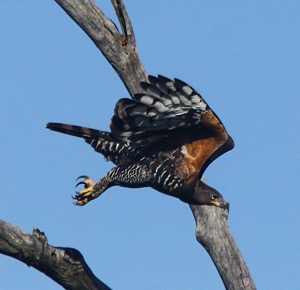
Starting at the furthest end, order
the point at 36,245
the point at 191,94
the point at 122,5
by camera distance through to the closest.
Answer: the point at 122,5, the point at 191,94, the point at 36,245

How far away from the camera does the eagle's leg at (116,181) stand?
7816 mm

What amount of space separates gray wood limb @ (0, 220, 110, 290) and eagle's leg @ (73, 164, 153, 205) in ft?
4.73

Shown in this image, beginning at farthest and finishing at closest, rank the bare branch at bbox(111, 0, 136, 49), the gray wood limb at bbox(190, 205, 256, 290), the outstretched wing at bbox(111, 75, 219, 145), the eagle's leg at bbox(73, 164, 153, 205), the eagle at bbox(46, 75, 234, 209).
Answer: the eagle's leg at bbox(73, 164, 153, 205), the bare branch at bbox(111, 0, 136, 49), the gray wood limb at bbox(190, 205, 256, 290), the eagle at bbox(46, 75, 234, 209), the outstretched wing at bbox(111, 75, 219, 145)

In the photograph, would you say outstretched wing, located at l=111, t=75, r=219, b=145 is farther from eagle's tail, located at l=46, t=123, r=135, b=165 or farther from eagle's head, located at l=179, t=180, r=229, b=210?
eagle's head, located at l=179, t=180, r=229, b=210

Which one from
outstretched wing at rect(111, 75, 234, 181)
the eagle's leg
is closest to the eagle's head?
outstretched wing at rect(111, 75, 234, 181)

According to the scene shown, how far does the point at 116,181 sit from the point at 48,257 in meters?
1.62

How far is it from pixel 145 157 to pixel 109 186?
1.33 ft

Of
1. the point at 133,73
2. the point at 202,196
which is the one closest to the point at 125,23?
the point at 133,73

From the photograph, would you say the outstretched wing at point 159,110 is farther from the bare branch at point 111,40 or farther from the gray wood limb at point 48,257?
the gray wood limb at point 48,257

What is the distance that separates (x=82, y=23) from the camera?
7910 millimetres

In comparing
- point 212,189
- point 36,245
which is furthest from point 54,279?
point 212,189

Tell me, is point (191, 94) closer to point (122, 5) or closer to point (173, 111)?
point (173, 111)

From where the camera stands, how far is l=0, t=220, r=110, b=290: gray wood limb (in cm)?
624

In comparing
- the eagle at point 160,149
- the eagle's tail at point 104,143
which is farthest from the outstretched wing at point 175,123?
the eagle's tail at point 104,143
